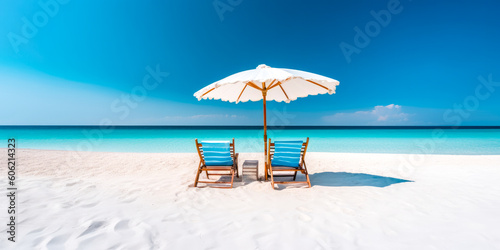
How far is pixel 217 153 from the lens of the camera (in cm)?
387

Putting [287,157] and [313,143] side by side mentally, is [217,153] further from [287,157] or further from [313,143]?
[313,143]

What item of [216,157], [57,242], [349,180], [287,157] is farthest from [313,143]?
[57,242]

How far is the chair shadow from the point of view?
3959 mm

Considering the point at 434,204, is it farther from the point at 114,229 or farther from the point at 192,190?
the point at 114,229

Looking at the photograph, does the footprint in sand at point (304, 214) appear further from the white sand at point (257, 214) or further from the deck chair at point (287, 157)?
the deck chair at point (287, 157)

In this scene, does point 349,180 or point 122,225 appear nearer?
point 122,225

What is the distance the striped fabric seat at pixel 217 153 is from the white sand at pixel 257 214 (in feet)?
1.71

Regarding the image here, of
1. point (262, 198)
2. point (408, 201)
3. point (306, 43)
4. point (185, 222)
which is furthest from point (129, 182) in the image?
point (306, 43)

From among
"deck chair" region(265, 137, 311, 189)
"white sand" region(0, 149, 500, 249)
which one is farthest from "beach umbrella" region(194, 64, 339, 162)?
"white sand" region(0, 149, 500, 249)

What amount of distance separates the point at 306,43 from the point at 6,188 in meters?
14.6

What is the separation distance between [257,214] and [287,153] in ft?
4.95

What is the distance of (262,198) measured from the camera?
10.6 ft

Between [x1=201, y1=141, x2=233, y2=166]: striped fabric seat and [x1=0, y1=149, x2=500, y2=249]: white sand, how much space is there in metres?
0.52

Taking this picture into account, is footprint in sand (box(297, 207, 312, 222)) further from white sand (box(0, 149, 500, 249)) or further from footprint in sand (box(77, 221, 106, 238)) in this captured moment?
footprint in sand (box(77, 221, 106, 238))
